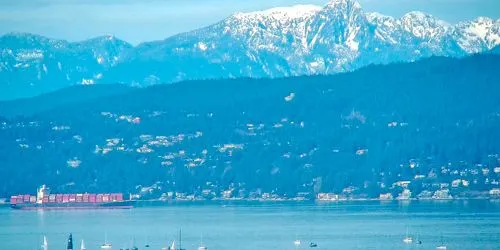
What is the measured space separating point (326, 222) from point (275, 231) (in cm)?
1683

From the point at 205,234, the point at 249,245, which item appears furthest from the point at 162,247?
the point at 205,234

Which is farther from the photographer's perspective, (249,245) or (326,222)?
(326,222)

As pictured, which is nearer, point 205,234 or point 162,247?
point 162,247

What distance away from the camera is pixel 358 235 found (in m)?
174

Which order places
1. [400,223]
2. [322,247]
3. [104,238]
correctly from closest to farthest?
1. [322,247]
2. [104,238]
3. [400,223]

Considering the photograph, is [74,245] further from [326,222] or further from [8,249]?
[326,222]

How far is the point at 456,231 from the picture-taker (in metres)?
176

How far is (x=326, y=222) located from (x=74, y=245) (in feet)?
132

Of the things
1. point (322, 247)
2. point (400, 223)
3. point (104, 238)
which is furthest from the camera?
point (400, 223)

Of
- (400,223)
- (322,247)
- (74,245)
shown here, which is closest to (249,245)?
(322,247)

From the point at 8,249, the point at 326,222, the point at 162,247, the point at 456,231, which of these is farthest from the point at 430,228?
the point at 8,249

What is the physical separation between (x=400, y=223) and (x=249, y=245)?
115ft

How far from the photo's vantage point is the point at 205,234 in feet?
591

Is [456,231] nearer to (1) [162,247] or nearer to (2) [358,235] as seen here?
(2) [358,235]
